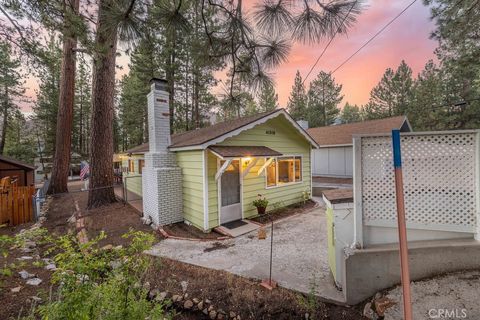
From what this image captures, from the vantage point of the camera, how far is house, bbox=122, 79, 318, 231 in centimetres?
594

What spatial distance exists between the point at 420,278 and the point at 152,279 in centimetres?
390

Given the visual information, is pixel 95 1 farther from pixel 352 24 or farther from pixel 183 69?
pixel 183 69

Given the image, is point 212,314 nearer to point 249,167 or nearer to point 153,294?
point 153,294

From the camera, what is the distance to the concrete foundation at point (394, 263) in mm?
2490

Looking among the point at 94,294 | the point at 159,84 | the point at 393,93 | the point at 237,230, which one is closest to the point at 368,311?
the point at 94,294

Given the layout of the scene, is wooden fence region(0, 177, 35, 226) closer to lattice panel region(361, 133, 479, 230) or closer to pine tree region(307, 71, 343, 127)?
lattice panel region(361, 133, 479, 230)

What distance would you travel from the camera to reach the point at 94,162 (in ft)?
26.9

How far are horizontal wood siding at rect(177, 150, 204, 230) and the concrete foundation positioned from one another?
417cm

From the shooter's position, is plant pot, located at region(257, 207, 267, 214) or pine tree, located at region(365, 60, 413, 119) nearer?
plant pot, located at region(257, 207, 267, 214)

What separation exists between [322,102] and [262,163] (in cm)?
2727

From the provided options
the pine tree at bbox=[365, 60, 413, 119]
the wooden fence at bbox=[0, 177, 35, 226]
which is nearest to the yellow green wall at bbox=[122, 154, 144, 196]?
the wooden fence at bbox=[0, 177, 35, 226]

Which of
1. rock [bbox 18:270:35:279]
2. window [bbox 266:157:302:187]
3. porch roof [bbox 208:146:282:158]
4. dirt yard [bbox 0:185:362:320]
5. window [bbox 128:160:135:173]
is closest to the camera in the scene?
dirt yard [bbox 0:185:362:320]

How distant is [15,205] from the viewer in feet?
21.5

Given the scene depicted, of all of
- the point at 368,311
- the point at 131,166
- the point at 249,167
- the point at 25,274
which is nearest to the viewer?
the point at 368,311
